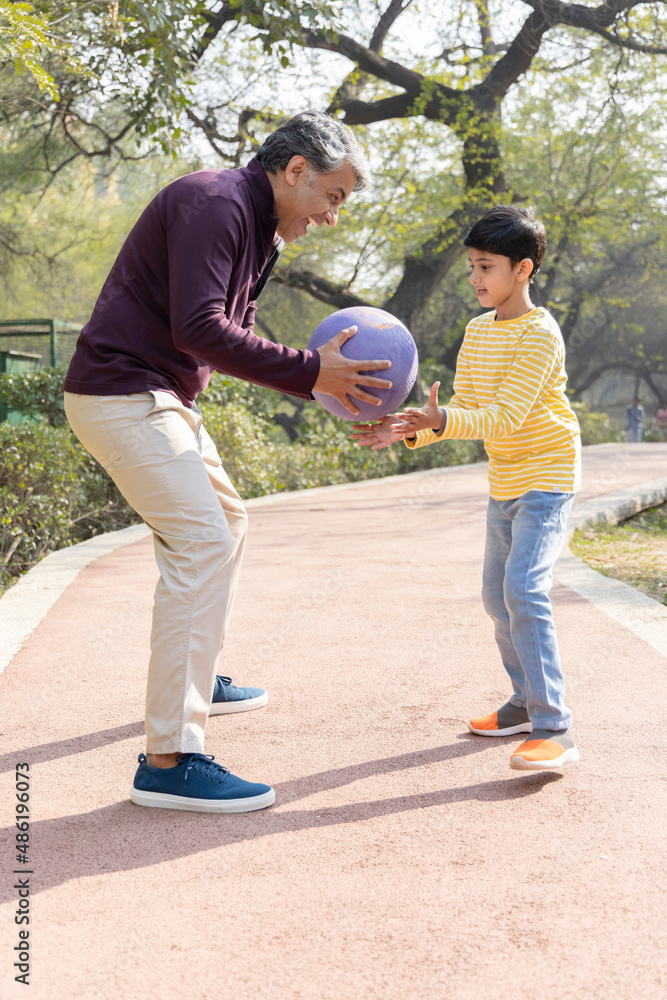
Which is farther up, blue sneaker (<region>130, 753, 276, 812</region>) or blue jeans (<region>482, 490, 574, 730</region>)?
blue jeans (<region>482, 490, 574, 730</region>)

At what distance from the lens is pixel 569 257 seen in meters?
28.1

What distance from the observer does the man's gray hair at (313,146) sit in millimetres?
3139

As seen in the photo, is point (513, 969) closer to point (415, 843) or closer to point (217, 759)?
point (415, 843)

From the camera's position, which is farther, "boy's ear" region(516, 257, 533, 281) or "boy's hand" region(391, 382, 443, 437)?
"boy's ear" region(516, 257, 533, 281)

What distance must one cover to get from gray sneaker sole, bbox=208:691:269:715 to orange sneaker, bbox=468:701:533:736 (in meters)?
0.91

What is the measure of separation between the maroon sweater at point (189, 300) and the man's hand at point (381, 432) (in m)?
0.43

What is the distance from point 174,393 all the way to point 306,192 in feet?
2.69

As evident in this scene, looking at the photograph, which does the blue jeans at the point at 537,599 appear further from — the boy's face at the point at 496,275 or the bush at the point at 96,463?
the bush at the point at 96,463

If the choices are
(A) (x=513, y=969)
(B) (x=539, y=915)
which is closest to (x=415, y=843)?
(B) (x=539, y=915)

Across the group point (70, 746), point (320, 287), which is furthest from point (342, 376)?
point (320, 287)

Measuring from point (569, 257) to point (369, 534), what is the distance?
21.7m

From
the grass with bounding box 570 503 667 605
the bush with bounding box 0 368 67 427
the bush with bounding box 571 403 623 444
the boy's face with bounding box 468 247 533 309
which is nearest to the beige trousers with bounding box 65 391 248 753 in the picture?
the boy's face with bounding box 468 247 533 309

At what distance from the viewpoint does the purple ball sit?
10.8 ft

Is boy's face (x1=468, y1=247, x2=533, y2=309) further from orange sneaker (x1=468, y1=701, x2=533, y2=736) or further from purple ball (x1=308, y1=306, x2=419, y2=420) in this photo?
orange sneaker (x1=468, y1=701, x2=533, y2=736)
